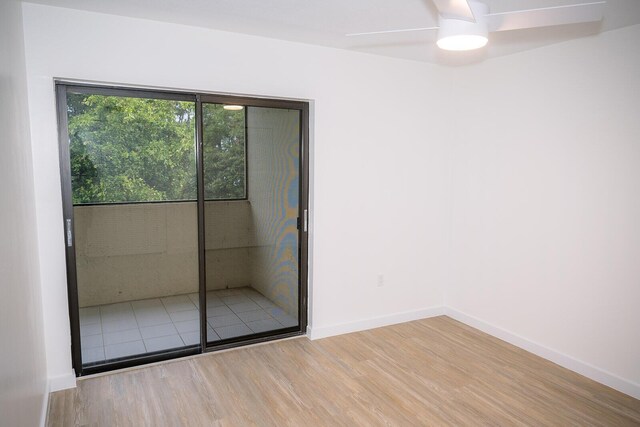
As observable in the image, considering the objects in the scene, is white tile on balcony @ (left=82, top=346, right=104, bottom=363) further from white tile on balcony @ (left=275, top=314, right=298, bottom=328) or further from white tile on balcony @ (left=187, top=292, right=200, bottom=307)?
white tile on balcony @ (left=275, top=314, right=298, bottom=328)

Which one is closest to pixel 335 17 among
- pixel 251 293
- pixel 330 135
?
pixel 330 135

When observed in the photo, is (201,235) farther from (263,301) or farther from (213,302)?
(263,301)

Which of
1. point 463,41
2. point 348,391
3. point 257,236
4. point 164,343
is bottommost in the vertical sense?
point 348,391

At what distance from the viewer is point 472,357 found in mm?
3727

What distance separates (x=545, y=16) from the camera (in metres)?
1.93

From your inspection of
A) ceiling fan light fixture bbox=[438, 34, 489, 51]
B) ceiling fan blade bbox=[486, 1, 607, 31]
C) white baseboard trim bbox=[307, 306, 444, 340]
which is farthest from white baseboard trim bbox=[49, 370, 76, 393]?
ceiling fan blade bbox=[486, 1, 607, 31]

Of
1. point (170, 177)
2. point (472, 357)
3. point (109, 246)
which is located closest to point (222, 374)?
point (109, 246)

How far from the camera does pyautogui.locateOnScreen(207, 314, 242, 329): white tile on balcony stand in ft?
12.2

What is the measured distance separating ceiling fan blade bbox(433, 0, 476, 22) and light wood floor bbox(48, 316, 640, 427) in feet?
7.78

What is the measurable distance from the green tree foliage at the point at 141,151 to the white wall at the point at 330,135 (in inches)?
6.8

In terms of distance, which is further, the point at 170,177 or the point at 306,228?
the point at 306,228

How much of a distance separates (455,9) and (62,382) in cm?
342

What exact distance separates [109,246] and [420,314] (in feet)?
10.2

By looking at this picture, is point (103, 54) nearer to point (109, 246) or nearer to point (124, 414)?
point (109, 246)
